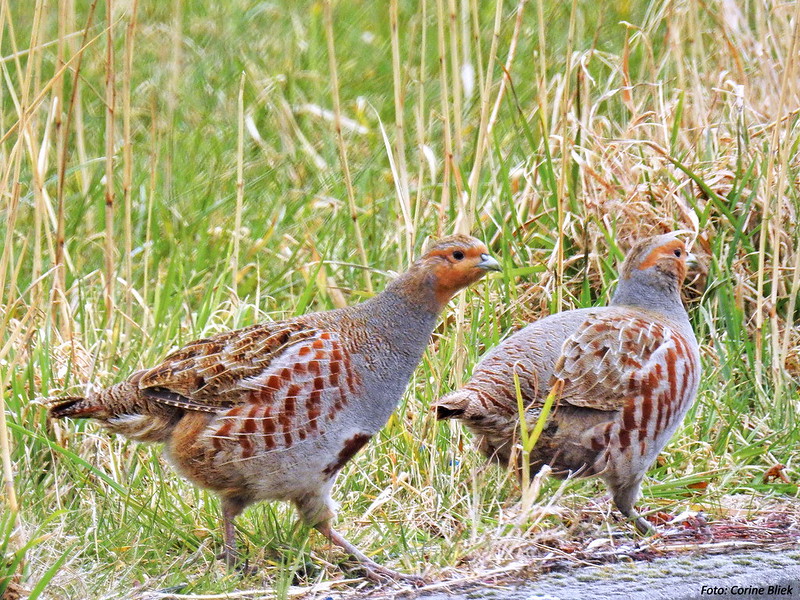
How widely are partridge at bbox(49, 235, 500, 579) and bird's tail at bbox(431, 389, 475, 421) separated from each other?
21 centimetres

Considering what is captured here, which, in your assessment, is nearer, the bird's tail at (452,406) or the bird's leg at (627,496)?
the bird's tail at (452,406)

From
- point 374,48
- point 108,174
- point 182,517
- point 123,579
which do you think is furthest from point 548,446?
point 374,48

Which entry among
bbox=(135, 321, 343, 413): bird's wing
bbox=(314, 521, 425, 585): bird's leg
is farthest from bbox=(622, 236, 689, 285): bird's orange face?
bbox=(314, 521, 425, 585): bird's leg

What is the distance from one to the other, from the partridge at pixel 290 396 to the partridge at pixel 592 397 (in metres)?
0.35

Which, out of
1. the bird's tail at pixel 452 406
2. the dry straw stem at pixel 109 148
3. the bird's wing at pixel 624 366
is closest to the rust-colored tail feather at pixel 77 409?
the dry straw stem at pixel 109 148

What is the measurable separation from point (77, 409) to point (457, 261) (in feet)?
4.38

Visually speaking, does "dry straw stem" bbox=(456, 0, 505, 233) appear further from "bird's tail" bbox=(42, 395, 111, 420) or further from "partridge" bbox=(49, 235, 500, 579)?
"bird's tail" bbox=(42, 395, 111, 420)

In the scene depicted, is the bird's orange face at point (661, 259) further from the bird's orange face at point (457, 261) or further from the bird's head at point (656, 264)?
the bird's orange face at point (457, 261)

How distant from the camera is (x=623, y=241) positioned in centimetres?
564

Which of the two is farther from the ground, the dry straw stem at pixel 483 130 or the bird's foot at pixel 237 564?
the dry straw stem at pixel 483 130

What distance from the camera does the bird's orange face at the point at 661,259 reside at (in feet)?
14.9

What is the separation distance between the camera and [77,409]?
3.77m

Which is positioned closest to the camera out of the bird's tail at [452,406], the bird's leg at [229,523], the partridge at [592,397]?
the bird's leg at [229,523]

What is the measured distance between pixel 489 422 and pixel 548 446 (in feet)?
0.76
